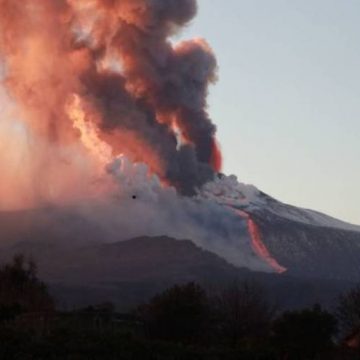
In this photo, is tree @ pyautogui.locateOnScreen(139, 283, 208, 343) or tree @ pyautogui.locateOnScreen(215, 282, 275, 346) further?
tree @ pyautogui.locateOnScreen(215, 282, 275, 346)

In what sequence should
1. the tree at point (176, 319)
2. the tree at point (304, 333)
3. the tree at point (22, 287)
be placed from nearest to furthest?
the tree at point (304, 333) < the tree at point (176, 319) < the tree at point (22, 287)

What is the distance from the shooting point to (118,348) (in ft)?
139

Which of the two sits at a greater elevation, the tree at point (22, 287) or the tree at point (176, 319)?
the tree at point (22, 287)

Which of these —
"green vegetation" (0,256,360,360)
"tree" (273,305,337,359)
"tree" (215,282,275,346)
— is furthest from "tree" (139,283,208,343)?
"tree" (273,305,337,359)

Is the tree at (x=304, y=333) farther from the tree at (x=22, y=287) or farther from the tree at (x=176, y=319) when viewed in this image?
the tree at (x=22, y=287)

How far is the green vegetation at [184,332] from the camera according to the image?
137 feet

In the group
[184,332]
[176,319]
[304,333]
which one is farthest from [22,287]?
[304,333]

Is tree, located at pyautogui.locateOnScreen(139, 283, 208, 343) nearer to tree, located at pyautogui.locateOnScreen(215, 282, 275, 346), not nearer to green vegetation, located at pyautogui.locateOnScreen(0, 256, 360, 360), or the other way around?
green vegetation, located at pyautogui.locateOnScreen(0, 256, 360, 360)

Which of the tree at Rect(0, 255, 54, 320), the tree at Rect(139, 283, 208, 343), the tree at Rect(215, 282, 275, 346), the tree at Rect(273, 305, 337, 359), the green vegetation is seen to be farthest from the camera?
the tree at Rect(0, 255, 54, 320)

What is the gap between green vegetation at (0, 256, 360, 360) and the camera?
41.6 m

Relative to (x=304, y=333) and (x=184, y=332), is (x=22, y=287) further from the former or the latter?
(x=304, y=333)

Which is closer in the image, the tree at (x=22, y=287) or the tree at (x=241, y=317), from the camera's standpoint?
the tree at (x=241, y=317)

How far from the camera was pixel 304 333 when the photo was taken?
4384 cm

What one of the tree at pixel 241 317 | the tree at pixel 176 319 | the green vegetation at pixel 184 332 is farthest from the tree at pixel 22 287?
the tree at pixel 176 319
